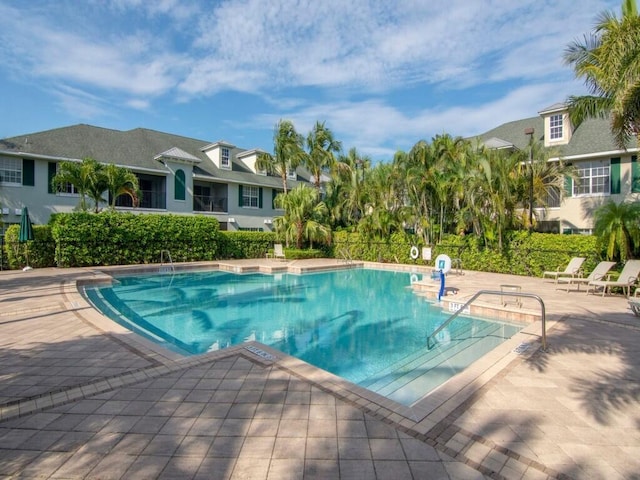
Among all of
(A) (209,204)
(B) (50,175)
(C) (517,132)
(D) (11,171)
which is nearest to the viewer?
(D) (11,171)

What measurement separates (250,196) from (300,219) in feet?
25.5

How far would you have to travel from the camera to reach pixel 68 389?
4211mm

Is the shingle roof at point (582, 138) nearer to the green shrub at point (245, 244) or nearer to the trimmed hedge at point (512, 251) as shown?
the trimmed hedge at point (512, 251)

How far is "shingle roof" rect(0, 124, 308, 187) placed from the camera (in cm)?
1961

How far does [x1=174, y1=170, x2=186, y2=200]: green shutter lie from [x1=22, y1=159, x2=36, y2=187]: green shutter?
25.1ft

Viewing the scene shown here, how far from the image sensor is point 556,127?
20578mm

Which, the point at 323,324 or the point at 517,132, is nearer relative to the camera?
the point at 323,324

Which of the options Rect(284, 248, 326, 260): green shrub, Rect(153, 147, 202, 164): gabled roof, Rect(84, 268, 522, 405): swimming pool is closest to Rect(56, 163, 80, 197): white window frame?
Rect(153, 147, 202, 164): gabled roof

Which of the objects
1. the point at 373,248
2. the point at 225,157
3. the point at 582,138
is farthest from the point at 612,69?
the point at 225,157

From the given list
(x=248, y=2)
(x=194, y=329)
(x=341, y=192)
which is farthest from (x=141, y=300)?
(x=341, y=192)

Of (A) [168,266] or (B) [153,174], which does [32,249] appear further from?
(B) [153,174]

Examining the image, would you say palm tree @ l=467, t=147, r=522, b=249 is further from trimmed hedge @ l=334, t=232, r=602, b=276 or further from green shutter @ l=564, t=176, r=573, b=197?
green shutter @ l=564, t=176, r=573, b=197

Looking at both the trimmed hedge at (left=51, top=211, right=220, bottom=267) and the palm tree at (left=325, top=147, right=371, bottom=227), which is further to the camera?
the palm tree at (left=325, top=147, right=371, bottom=227)

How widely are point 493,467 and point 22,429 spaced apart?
4.18 m
